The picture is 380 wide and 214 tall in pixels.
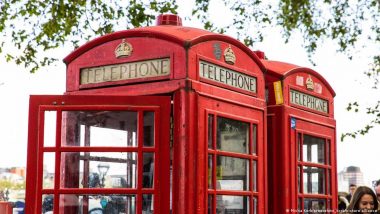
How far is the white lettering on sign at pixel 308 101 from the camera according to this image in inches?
246

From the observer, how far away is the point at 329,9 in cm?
1374

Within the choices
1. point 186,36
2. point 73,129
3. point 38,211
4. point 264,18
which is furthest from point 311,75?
point 264,18

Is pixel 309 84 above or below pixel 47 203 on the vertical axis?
above

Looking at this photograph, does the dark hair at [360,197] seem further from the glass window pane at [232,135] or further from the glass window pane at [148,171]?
the glass window pane at [148,171]

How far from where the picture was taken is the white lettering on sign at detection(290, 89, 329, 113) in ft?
20.5

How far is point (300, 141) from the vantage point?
6.19 meters

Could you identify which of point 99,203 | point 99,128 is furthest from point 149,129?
point 99,203

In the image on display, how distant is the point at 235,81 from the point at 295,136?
111 cm

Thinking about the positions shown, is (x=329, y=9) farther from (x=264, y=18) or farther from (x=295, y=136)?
(x=295, y=136)

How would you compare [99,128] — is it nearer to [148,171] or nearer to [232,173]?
[148,171]

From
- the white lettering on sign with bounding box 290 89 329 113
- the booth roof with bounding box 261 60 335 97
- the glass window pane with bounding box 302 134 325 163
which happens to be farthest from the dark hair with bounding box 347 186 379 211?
the booth roof with bounding box 261 60 335 97

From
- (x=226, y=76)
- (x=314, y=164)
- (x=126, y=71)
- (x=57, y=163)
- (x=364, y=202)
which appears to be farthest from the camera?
(x=364, y=202)

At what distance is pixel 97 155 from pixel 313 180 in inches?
93.8

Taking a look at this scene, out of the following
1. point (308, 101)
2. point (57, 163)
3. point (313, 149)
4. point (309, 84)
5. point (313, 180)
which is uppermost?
point (309, 84)
